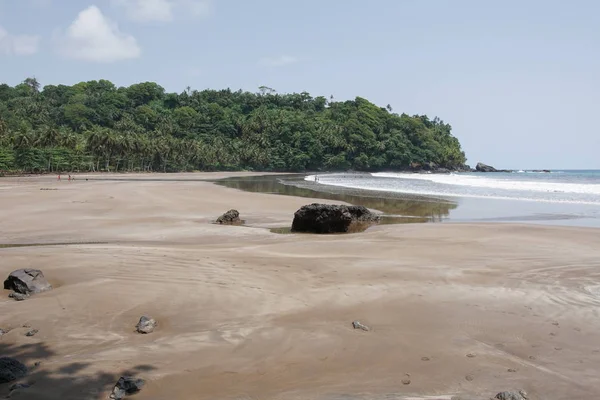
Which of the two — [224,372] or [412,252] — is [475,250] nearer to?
[412,252]

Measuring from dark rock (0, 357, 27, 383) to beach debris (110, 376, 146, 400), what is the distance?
100 centimetres

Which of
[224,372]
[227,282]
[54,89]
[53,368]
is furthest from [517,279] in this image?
[54,89]

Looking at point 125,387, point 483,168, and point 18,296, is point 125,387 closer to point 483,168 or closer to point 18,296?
point 18,296

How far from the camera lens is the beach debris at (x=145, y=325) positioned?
18.5 feet

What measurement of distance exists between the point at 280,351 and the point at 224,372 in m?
0.75

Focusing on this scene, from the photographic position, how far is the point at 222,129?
167 metres

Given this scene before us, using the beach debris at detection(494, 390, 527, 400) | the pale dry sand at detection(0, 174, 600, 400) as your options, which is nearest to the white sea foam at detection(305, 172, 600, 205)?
the pale dry sand at detection(0, 174, 600, 400)

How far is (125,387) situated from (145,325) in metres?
1.60

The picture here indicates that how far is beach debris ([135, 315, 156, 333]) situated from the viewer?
5641 millimetres

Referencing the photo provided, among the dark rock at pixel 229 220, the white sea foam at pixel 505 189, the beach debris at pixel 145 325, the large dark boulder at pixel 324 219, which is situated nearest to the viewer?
the beach debris at pixel 145 325

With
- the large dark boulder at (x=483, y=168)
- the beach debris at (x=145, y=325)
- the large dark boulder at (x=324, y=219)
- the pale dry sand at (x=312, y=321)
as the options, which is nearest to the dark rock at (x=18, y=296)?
the pale dry sand at (x=312, y=321)

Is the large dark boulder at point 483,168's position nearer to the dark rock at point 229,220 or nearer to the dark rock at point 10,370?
the dark rock at point 229,220

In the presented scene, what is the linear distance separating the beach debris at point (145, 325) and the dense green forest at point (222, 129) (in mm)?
101550

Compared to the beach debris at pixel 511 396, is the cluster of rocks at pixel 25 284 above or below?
below
